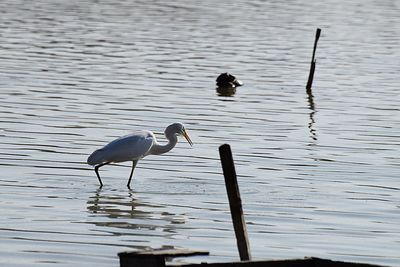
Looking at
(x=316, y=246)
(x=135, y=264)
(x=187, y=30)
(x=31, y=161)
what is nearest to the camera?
(x=135, y=264)

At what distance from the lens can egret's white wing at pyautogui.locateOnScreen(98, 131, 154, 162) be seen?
1488 centimetres

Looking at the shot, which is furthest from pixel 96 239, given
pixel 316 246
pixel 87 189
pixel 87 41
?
pixel 87 41

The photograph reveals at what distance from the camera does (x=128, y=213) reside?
13.7 meters

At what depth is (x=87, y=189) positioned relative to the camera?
14.9 meters

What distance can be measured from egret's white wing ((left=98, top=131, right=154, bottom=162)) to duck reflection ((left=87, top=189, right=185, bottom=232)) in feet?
1.39

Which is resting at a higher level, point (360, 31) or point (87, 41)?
point (360, 31)

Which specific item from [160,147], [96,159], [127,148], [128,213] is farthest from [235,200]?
[160,147]

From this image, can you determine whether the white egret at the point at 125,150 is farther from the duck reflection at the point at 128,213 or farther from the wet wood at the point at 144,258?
the wet wood at the point at 144,258

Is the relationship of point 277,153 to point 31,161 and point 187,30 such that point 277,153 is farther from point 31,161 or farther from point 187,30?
point 187,30

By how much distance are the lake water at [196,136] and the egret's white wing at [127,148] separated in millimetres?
396

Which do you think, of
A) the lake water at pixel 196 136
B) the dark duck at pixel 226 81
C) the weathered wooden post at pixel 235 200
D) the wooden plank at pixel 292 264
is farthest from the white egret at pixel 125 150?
the dark duck at pixel 226 81

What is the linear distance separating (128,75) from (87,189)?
39.7 feet

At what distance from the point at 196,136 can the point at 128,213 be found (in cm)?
566

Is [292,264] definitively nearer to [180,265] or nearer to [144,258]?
[180,265]
